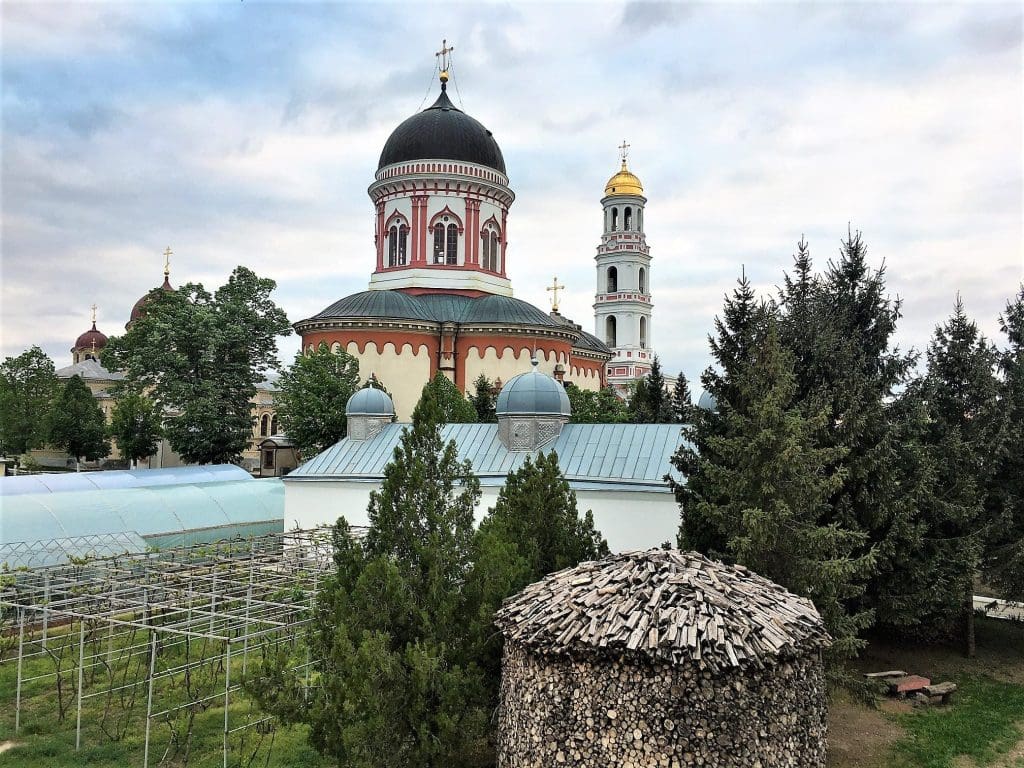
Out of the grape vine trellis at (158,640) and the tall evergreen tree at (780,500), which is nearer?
the tall evergreen tree at (780,500)

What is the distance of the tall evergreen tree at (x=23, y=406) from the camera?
43312mm

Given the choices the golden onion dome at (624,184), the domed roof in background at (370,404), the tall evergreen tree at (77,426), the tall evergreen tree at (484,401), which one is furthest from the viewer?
the golden onion dome at (624,184)

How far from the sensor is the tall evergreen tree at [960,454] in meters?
13.6

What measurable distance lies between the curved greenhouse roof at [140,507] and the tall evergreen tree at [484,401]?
7674 mm

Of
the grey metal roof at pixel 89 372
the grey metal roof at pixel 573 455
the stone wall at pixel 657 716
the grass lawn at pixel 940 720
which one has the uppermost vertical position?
the grey metal roof at pixel 89 372

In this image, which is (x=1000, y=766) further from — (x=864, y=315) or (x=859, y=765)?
(x=864, y=315)

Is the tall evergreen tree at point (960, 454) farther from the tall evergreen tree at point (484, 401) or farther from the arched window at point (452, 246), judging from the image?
the arched window at point (452, 246)

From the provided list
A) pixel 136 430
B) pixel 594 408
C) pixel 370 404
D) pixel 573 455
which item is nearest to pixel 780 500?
pixel 573 455

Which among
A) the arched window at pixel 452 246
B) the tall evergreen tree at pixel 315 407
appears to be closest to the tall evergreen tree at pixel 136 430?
the tall evergreen tree at pixel 315 407

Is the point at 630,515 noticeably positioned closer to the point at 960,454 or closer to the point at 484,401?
the point at 960,454

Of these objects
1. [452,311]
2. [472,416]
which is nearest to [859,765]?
[472,416]

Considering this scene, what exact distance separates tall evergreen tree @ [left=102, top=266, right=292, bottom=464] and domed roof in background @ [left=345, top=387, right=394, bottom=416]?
1137 cm

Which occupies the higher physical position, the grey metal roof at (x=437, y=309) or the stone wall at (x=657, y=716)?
the grey metal roof at (x=437, y=309)

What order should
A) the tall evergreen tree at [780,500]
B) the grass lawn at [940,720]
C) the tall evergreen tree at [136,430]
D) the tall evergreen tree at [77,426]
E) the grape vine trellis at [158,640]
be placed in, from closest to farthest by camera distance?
the tall evergreen tree at [780,500] → the grass lawn at [940,720] → the grape vine trellis at [158,640] → the tall evergreen tree at [136,430] → the tall evergreen tree at [77,426]
